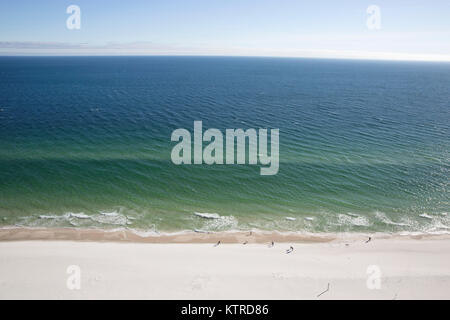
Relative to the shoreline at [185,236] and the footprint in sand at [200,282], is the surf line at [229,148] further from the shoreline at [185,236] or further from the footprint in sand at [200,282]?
the footprint in sand at [200,282]

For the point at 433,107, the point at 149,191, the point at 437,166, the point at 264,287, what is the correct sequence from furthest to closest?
the point at 433,107 < the point at 437,166 < the point at 149,191 < the point at 264,287

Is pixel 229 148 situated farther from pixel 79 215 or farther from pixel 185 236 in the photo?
pixel 79 215

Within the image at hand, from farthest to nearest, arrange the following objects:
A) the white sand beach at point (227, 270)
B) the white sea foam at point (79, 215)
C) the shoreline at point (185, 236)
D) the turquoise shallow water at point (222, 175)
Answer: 1. the turquoise shallow water at point (222, 175)
2. the white sea foam at point (79, 215)
3. the shoreline at point (185, 236)
4. the white sand beach at point (227, 270)

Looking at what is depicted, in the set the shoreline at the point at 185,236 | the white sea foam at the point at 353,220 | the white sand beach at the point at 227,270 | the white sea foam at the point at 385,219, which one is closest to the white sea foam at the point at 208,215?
the shoreline at the point at 185,236

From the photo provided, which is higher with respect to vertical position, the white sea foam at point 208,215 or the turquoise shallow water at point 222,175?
the turquoise shallow water at point 222,175

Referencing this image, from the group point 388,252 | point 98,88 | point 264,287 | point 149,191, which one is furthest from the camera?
point 98,88

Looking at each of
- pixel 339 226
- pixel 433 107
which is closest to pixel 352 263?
pixel 339 226

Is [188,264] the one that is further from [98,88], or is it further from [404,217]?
[98,88]
